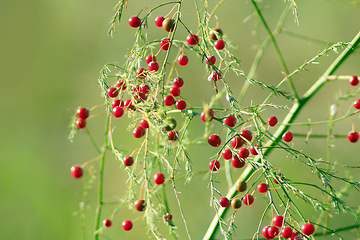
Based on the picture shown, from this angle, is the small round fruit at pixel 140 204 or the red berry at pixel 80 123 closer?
the small round fruit at pixel 140 204

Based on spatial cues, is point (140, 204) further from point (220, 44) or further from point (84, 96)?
point (84, 96)

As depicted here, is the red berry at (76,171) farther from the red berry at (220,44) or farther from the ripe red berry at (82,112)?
the red berry at (220,44)

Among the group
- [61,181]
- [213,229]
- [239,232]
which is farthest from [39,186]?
[213,229]

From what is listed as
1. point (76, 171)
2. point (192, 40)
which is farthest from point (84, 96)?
point (192, 40)

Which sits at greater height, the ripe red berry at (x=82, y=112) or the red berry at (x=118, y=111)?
the ripe red berry at (x=82, y=112)

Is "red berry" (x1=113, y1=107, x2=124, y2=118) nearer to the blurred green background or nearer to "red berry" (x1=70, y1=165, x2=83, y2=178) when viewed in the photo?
"red berry" (x1=70, y1=165, x2=83, y2=178)

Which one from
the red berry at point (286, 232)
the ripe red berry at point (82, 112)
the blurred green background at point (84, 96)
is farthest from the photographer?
the blurred green background at point (84, 96)

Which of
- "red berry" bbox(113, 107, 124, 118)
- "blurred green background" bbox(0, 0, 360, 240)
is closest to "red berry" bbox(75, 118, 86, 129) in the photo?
"red berry" bbox(113, 107, 124, 118)

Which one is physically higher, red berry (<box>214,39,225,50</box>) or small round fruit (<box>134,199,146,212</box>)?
red berry (<box>214,39,225,50</box>)

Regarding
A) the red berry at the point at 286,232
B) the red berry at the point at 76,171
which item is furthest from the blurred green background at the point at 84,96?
the red berry at the point at 286,232
